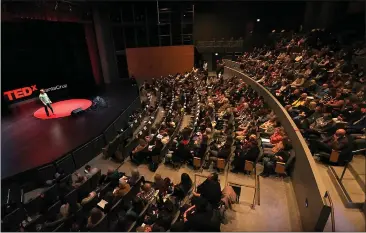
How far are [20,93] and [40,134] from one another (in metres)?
5.38

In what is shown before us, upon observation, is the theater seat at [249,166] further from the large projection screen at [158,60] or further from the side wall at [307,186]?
the large projection screen at [158,60]

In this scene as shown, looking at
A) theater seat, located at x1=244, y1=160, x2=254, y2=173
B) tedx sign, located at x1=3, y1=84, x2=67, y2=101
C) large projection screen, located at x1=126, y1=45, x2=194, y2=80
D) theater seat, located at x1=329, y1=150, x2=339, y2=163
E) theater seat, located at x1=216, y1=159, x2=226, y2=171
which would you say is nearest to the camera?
theater seat, located at x1=329, y1=150, x2=339, y2=163

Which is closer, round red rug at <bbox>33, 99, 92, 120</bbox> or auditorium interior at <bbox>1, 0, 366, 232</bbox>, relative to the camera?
auditorium interior at <bbox>1, 0, 366, 232</bbox>

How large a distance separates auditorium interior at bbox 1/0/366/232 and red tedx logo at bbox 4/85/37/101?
0.27 feet

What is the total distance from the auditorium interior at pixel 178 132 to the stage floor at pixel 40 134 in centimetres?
8

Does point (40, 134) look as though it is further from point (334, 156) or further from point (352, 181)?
point (352, 181)

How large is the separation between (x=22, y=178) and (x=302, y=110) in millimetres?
8535

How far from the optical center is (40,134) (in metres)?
9.49

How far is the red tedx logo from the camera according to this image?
12.6 m

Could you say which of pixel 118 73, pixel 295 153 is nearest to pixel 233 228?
pixel 295 153

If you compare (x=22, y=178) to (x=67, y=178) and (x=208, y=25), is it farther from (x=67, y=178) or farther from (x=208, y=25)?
(x=208, y=25)

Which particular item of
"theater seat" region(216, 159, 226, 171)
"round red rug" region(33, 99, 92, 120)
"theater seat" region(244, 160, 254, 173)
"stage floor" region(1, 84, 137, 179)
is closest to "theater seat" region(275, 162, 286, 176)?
"theater seat" region(244, 160, 254, 173)

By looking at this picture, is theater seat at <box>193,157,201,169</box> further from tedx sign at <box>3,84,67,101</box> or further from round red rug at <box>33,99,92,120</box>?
tedx sign at <box>3,84,67,101</box>

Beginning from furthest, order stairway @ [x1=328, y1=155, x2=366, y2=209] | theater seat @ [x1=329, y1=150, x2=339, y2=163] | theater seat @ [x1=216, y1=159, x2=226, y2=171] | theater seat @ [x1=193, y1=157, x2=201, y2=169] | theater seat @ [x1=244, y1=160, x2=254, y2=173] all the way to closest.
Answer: theater seat @ [x1=193, y1=157, x2=201, y2=169], theater seat @ [x1=216, y1=159, x2=226, y2=171], theater seat @ [x1=244, y1=160, x2=254, y2=173], theater seat @ [x1=329, y1=150, x2=339, y2=163], stairway @ [x1=328, y1=155, x2=366, y2=209]
